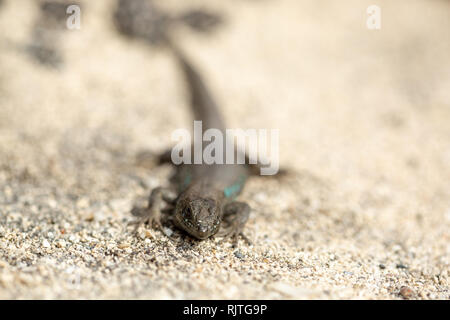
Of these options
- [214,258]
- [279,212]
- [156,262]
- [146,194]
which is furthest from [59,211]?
[279,212]

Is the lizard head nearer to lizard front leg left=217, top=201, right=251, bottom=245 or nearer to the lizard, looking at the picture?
the lizard

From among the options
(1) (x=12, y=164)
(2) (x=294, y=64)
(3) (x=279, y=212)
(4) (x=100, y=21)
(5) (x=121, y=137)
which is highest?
(4) (x=100, y=21)

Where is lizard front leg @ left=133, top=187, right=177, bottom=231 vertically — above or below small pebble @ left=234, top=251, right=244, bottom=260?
above

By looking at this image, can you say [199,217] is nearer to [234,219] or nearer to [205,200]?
[205,200]

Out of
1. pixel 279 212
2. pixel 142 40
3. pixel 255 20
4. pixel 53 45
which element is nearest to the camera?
pixel 279 212

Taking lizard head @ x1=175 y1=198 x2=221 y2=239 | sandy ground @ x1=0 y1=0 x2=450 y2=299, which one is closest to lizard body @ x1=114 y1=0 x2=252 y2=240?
lizard head @ x1=175 y1=198 x2=221 y2=239

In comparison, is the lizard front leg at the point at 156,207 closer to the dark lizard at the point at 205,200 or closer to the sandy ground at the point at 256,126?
the dark lizard at the point at 205,200

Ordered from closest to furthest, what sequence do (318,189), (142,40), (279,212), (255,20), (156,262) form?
(156,262) < (279,212) < (318,189) < (142,40) < (255,20)
